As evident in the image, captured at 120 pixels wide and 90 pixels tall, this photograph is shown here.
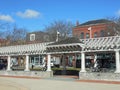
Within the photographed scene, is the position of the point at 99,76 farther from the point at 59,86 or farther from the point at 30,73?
the point at 30,73

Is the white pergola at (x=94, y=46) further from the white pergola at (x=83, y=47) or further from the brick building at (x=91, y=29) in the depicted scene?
the brick building at (x=91, y=29)

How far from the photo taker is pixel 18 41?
62.2 metres

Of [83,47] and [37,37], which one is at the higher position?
[37,37]

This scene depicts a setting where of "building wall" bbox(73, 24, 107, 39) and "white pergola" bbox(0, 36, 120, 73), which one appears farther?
"building wall" bbox(73, 24, 107, 39)

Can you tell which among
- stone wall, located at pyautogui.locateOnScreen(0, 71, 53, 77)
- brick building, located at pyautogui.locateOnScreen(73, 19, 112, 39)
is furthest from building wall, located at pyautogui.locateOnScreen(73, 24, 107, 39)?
stone wall, located at pyautogui.locateOnScreen(0, 71, 53, 77)

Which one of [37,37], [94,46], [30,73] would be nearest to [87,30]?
[37,37]

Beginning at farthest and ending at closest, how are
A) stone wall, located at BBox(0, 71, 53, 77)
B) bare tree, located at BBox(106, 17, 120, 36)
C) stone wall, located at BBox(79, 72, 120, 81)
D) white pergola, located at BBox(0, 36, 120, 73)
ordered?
1. bare tree, located at BBox(106, 17, 120, 36)
2. stone wall, located at BBox(0, 71, 53, 77)
3. white pergola, located at BBox(0, 36, 120, 73)
4. stone wall, located at BBox(79, 72, 120, 81)

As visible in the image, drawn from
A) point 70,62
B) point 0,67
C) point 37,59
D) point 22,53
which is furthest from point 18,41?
point 22,53

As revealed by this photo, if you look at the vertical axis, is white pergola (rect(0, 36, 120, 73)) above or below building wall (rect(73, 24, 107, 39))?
below

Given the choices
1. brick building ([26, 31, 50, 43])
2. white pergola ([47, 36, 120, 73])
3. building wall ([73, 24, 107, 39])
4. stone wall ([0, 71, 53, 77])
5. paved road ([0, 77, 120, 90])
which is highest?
building wall ([73, 24, 107, 39])

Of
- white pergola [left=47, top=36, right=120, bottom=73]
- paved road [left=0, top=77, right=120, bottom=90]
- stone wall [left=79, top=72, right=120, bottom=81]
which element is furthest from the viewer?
white pergola [left=47, top=36, right=120, bottom=73]

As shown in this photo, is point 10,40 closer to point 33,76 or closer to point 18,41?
point 18,41

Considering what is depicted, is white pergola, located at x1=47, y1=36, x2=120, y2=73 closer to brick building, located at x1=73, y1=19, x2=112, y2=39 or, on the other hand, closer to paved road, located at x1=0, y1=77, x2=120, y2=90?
paved road, located at x1=0, y1=77, x2=120, y2=90

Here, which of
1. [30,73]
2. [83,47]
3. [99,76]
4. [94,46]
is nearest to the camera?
[99,76]
